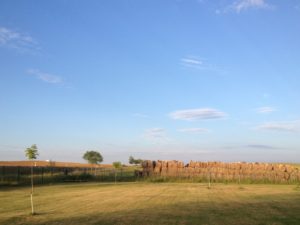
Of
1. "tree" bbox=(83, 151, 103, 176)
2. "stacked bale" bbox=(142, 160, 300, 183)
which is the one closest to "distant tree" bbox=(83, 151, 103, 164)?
"tree" bbox=(83, 151, 103, 176)

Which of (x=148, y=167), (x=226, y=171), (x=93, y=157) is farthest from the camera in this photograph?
(x=93, y=157)

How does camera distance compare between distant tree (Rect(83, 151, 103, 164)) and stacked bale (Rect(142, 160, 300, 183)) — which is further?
distant tree (Rect(83, 151, 103, 164))

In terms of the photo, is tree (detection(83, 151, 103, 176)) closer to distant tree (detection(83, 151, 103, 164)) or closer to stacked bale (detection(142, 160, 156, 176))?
distant tree (detection(83, 151, 103, 164))

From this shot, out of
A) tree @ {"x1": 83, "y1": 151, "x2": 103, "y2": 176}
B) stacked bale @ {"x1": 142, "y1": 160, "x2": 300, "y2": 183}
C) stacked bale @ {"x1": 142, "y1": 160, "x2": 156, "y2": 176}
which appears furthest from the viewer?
A: tree @ {"x1": 83, "y1": 151, "x2": 103, "y2": 176}

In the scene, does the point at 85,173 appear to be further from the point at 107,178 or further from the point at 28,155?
the point at 28,155

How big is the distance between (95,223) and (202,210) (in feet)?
20.2

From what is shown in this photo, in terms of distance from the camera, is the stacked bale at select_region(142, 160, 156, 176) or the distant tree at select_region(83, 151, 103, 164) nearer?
the stacked bale at select_region(142, 160, 156, 176)

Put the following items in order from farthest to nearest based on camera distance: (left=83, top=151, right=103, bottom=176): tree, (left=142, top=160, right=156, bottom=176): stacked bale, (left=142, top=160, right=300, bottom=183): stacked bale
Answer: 1. (left=83, top=151, right=103, bottom=176): tree
2. (left=142, top=160, right=156, bottom=176): stacked bale
3. (left=142, top=160, right=300, bottom=183): stacked bale

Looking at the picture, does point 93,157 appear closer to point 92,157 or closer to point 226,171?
point 92,157

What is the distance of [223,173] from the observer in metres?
56.2

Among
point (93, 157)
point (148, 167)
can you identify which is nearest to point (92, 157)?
point (93, 157)

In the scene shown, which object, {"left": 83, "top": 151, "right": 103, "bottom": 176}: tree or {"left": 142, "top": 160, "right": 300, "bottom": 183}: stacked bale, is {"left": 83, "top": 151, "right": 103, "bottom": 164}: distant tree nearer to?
{"left": 83, "top": 151, "right": 103, "bottom": 176}: tree

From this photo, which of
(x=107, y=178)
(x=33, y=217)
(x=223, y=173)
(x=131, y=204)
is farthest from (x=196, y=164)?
(x=33, y=217)

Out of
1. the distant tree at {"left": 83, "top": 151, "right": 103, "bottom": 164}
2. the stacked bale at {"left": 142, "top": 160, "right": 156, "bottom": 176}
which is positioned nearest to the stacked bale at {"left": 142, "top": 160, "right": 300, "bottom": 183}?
the stacked bale at {"left": 142, "top": 160, "right": 156, "bottom": 176}
